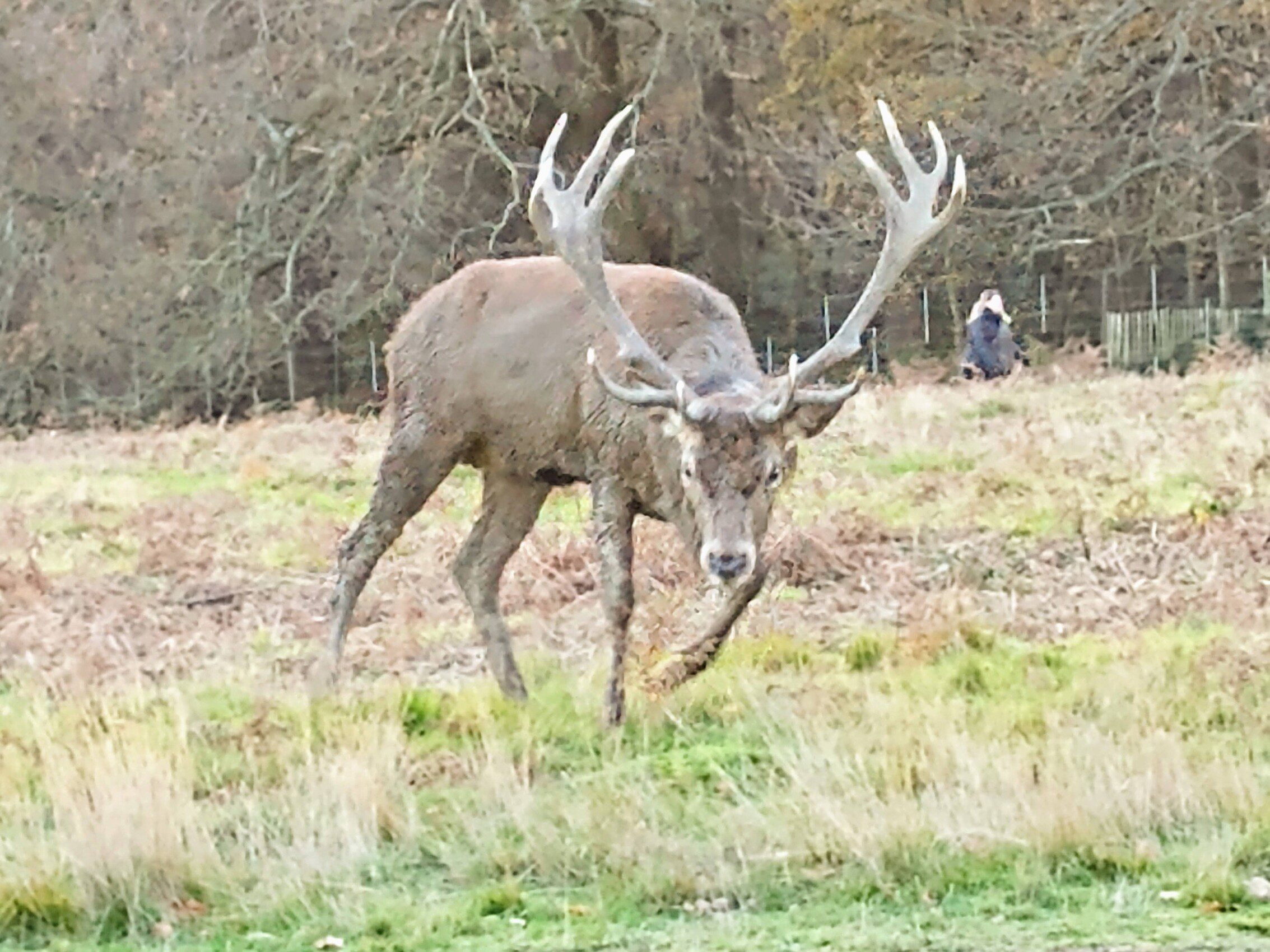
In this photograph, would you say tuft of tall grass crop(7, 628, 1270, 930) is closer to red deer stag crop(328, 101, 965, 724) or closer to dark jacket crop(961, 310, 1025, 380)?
red deer stag crop(328, 101, 965, 724)

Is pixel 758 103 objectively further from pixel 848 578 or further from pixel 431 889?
pixel 431 889

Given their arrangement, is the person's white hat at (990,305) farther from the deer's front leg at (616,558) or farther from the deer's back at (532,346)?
the deer's front leg at (616,558)

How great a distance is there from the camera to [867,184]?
31625 millimetres

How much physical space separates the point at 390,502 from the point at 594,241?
1.89 meters

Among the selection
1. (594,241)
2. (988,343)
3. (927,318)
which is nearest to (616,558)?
(594,241)

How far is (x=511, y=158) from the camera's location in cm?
2855

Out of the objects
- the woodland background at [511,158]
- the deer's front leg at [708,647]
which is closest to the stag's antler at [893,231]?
the deer's front leg at [708,647]

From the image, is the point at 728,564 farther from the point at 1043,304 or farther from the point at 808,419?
the point at 1043,304

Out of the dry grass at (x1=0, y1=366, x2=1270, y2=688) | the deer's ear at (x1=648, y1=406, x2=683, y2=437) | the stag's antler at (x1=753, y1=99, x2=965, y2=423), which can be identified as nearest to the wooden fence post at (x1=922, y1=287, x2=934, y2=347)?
the dry grass at (x1=0, y1=366, x2=1270, y2=688)

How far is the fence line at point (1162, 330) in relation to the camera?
31.7 m

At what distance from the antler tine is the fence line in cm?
2211

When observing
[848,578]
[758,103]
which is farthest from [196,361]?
[848,578]

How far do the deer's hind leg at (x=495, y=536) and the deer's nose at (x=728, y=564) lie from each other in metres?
2.19

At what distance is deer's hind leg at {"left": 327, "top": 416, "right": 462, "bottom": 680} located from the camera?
1059cm
